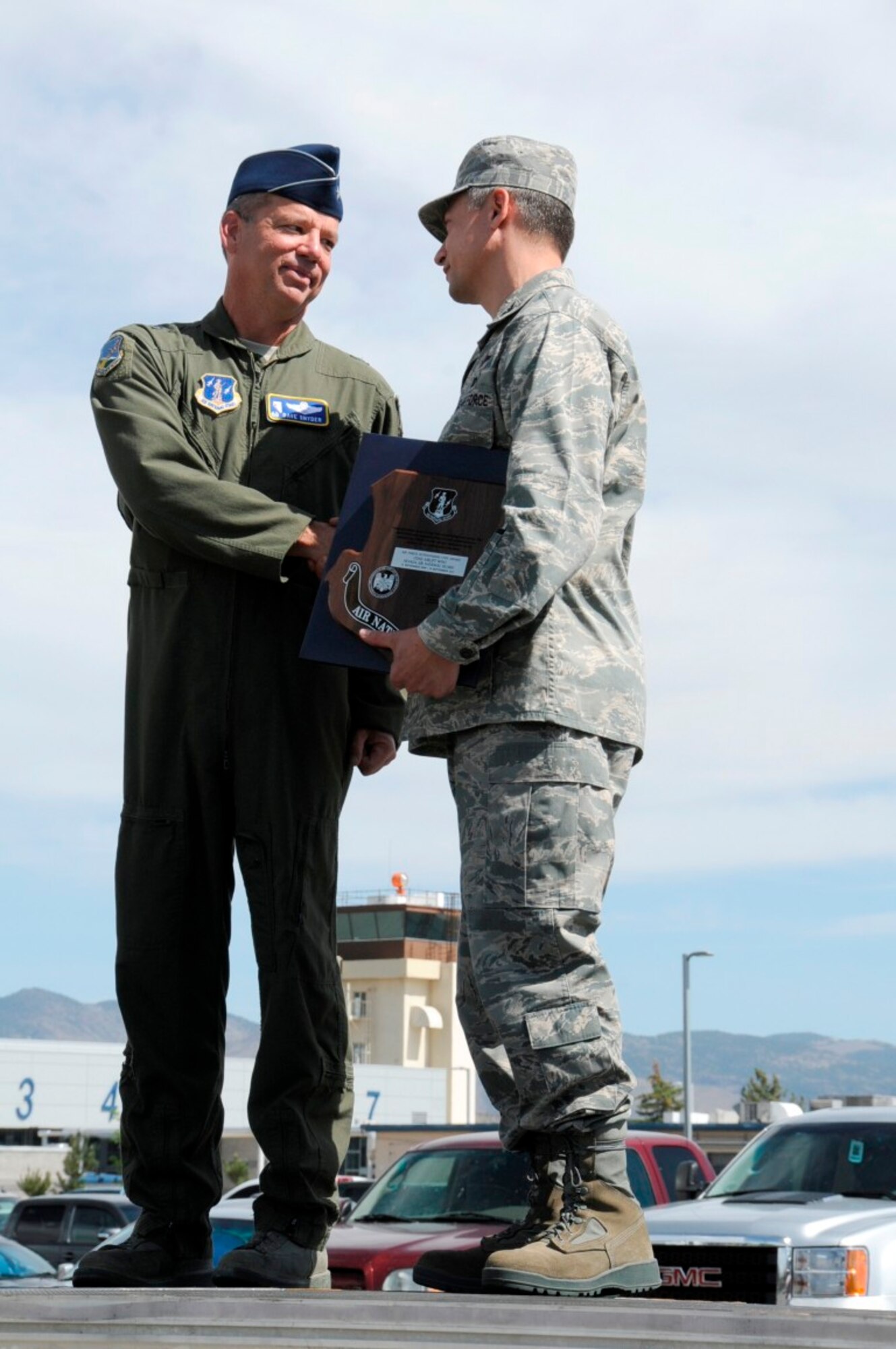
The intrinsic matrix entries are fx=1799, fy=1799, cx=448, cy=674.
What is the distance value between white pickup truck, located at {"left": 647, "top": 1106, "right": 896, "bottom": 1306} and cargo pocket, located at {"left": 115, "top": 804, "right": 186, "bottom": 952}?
14.5 ft

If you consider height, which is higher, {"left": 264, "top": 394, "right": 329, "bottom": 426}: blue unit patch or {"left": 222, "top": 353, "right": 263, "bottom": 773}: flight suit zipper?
{"left": 264, "top": 394, "right": 329, "bottom": 426}: blue unit patch

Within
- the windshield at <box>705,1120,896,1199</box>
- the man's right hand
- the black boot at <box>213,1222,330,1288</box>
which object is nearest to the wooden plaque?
the man's right hand

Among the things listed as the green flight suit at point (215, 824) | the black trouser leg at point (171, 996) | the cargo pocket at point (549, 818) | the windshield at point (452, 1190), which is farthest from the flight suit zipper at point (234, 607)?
the windshield at point (452, 1190)

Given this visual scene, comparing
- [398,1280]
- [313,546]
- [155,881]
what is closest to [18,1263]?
[398,1280]

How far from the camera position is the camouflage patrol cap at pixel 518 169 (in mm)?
3715

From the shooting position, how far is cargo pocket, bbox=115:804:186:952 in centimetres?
382

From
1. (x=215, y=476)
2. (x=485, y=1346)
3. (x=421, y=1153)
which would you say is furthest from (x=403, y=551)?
(x=421, y=1153)

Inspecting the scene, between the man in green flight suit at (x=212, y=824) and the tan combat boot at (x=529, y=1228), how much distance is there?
15.2 inches

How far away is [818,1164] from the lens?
358 inches

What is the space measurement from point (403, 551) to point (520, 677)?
35cm

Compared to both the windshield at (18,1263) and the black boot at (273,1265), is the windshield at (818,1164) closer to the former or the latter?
the black boot at (273,1265)

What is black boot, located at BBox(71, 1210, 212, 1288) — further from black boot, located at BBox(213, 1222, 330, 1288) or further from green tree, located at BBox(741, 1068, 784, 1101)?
green tree, located at BBox(741, 1068, 784, 1101)

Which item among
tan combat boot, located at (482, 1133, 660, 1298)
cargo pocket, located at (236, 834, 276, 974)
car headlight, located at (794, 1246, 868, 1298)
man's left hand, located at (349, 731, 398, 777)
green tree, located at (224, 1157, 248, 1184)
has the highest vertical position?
man's left hand, located at (349, 731, 398, 777)

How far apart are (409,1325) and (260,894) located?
1.32 meters
